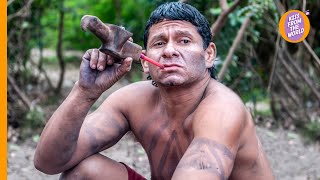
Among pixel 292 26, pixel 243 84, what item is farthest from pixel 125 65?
pixel 243 84

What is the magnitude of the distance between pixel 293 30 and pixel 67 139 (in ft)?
3.82

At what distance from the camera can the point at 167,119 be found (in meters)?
2.94

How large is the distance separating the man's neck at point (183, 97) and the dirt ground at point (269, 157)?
1970 mm

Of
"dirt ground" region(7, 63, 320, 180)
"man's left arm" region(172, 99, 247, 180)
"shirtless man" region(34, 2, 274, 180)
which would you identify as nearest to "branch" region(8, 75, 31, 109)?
"dirt ground" region(7, 63, 320, 180)

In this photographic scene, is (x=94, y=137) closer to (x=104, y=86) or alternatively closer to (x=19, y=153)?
(x=104, y=86)

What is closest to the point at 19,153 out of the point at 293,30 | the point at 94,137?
the point at 94,137

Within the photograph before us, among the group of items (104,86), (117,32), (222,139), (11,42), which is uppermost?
(117,32)

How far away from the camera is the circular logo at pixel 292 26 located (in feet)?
9.83

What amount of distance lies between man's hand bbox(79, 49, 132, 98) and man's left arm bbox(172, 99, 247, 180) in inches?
15.0

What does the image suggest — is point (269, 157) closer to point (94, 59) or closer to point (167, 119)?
point (167, 119)

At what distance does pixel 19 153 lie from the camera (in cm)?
534

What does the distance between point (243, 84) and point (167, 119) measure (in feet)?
10.8

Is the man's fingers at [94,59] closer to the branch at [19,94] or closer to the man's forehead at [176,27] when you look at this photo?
the man's forehead at [176,27]

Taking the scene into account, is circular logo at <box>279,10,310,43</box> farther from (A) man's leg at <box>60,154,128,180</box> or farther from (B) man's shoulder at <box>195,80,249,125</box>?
(A) man's leg at <box>60,154,128,180</box>
